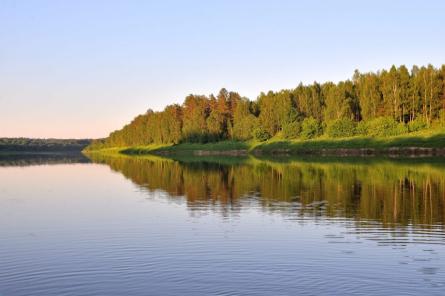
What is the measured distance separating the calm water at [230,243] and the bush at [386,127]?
3403 inches

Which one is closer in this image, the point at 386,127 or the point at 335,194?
the point at 335,194

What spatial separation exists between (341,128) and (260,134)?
97.8ft

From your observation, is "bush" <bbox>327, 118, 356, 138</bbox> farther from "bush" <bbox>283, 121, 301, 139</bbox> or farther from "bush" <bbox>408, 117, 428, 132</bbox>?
"bush" <bbox>408, 117, 428, 132</bbox>

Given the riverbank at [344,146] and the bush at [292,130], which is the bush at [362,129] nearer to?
the riverbank at [344,146]

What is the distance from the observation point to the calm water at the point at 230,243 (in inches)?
651

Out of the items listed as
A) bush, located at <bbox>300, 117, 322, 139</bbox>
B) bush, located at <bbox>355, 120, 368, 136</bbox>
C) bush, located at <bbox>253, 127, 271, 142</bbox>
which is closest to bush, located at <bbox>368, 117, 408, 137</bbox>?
bush, located at <bbox>355, 120, 368, 136</bbox>

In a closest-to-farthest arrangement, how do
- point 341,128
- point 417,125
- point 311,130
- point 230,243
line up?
point 230,243
point 417,125
point 341,128
point 311,130

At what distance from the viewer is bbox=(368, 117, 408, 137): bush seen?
12706 centimetres

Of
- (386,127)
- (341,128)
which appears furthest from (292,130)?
(386,127)

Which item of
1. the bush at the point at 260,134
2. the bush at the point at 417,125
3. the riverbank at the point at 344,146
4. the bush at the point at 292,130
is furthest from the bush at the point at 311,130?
the bush at the point at 417,125

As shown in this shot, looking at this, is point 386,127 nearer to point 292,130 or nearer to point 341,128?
point 341,128

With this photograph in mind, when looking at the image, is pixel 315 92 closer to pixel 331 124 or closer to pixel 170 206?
pixel 331 124

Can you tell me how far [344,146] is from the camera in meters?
133

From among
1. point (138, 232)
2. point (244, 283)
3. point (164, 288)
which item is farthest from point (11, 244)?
point (244, 283)
